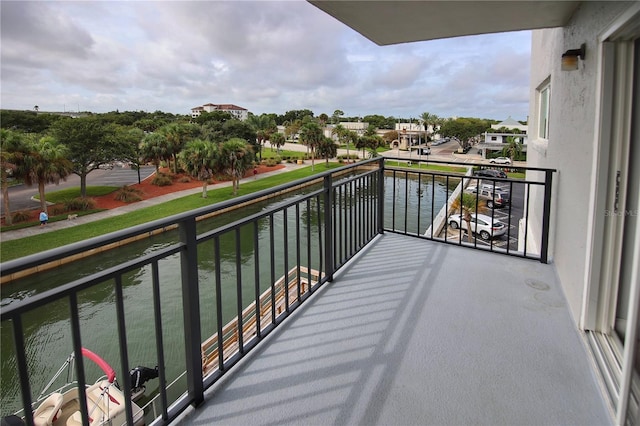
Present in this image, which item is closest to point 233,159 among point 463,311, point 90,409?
point 90,409

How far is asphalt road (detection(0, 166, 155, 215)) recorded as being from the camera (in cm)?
2436

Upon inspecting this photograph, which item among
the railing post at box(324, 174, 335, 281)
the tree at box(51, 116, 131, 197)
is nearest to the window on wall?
the railing post at box(324, 174, 335, 281)

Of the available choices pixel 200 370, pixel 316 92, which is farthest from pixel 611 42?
pixel 316 92

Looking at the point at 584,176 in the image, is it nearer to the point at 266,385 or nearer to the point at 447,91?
the point at 266,385

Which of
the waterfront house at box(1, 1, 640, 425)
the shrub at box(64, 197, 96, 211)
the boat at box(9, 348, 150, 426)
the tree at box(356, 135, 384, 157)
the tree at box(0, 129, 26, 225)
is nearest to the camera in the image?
the waterfront house at box(1, 1, 640, 425)

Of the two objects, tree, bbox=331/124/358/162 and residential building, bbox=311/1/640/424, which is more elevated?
tree, bbox=331/124/358/162

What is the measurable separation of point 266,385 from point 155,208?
2492cm

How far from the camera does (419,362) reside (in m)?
1.82

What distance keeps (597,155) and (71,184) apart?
123ft

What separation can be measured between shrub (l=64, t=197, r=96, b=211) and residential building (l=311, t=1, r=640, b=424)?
26.3 metres

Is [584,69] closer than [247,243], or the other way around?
[584,69]

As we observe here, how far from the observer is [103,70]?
56.4 metres

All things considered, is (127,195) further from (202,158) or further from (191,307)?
(191,307)

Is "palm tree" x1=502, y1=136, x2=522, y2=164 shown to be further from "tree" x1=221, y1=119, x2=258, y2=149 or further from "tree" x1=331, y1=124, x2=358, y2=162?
"tree" x1=221, y1=119, x2=258, y2=149
